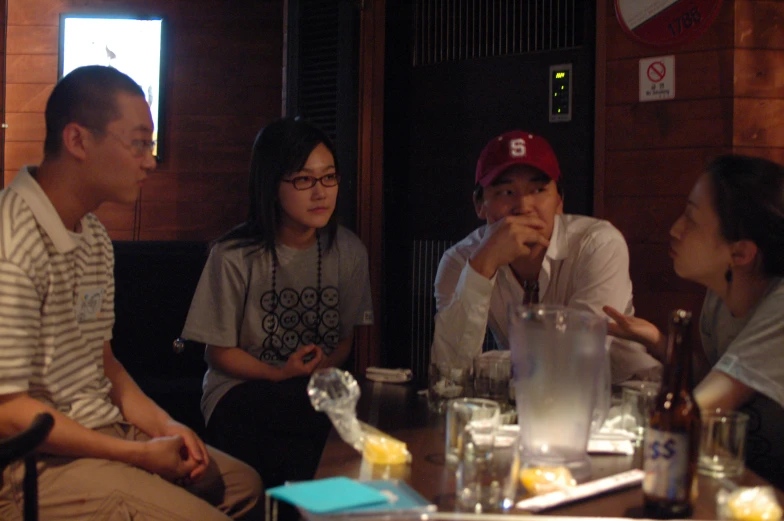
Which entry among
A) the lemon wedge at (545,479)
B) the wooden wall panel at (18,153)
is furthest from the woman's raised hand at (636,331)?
the wooden wall panel at (18,153)

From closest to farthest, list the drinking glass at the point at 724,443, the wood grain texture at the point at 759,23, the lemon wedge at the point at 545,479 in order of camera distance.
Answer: the lemon wedge at the point at 545,479 → the drinking glass at the point at 724,443 → the wood grain texture at the point at 759,23

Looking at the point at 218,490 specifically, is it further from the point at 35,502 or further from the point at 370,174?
the point at 370,174

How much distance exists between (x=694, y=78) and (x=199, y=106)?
319cm

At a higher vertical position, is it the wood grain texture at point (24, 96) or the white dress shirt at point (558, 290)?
the wood grain texture at point (24, 96)

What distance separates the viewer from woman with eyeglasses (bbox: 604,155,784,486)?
138 cm

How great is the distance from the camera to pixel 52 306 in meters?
1.52

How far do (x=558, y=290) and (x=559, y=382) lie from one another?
105 centimetres

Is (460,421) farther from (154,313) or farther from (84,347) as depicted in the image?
(154,313)

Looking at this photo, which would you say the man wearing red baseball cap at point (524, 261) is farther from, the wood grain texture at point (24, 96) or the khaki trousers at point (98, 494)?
the wood grain texture at point (24, 96)

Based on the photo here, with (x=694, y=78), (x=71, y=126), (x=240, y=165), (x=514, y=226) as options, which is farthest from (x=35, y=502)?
(x=240, y=165)

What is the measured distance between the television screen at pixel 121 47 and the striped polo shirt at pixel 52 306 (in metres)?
3.28

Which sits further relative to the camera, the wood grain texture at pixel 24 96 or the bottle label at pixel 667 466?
the wood grain texture at pixel 24 96

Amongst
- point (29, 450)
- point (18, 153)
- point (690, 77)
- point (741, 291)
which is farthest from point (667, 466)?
point (18, 153)

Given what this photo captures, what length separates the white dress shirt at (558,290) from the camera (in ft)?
6.31
